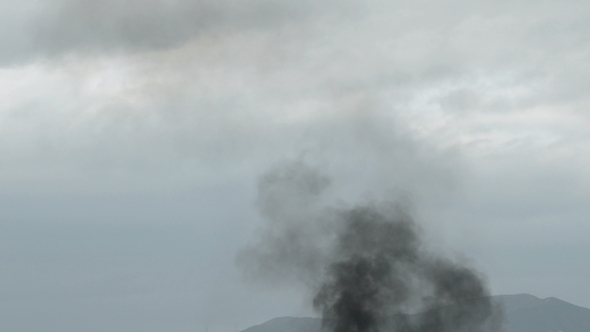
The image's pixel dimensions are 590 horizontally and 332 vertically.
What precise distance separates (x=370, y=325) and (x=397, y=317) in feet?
14.7

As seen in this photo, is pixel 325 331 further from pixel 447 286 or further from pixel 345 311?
pixel 447 286

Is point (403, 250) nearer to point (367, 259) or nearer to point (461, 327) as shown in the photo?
point (367, 259)

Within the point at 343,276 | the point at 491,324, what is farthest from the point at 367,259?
the point at 491,324

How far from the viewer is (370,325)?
105188 mm

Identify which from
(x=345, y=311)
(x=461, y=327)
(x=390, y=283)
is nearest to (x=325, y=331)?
(x=345, y=311)

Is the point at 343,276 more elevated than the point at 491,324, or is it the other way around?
the point at 343,276

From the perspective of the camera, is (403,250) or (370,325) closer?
(370,325)

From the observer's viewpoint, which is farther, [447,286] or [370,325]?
[447,286]

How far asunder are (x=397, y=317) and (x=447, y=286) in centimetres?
1035

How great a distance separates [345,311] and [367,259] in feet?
26.1

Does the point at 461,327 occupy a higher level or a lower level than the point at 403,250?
lower

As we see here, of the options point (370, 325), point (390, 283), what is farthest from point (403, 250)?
point (370, 325)

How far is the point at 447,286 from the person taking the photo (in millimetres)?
113188

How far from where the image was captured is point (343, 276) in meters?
110
